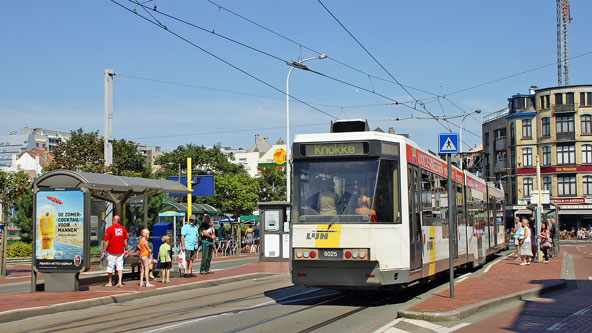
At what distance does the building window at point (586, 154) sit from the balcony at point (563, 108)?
4033mm

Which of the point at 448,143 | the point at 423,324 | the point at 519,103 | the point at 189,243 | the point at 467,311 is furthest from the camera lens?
the point at 519,103

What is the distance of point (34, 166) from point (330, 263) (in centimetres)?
10458

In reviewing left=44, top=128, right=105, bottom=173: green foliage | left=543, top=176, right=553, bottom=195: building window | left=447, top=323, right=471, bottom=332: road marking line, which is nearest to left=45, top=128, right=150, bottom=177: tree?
left=44, top=128, right=105, bottom=173: green foliage

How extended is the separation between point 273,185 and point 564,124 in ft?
113

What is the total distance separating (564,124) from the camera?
232ft

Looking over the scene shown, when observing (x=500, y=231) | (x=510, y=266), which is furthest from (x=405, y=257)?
(x=500, y=231)

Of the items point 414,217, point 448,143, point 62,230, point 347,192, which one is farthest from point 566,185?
point 62,230

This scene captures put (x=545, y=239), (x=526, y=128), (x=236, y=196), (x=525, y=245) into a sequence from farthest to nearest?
(x=526, y=128) → (x=236, y=196) → (x=545, y=239) → (x=525, y=245)

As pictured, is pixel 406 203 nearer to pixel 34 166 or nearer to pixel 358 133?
pixel 358 133

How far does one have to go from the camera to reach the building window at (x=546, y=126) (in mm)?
71562

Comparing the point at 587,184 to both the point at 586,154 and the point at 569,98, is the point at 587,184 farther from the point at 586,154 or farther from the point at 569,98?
the point at 569,98

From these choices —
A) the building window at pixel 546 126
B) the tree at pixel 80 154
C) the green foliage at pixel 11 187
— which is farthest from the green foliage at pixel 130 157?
the building window at pixel 546 126

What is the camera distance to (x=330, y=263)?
41.0 feet

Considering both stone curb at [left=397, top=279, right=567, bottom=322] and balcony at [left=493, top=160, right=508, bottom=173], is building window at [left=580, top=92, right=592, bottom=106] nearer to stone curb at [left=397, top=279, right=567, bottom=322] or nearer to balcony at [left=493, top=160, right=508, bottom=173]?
balcony at [left=493, top=160, right=508, bottom=173]
